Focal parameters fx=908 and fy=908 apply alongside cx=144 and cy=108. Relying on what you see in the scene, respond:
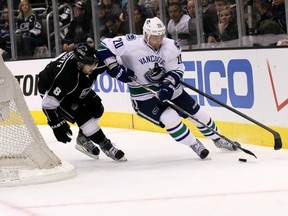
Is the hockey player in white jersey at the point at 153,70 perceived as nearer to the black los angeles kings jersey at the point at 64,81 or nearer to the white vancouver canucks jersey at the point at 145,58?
the white vancouver canucks jersey at the point at 145,58

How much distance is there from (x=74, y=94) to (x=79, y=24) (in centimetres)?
372

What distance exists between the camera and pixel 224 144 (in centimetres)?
679

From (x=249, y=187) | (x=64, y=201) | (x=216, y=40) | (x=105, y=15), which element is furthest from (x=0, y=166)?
(x=105, y=15)

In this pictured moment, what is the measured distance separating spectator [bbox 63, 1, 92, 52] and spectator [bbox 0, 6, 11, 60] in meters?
1.07

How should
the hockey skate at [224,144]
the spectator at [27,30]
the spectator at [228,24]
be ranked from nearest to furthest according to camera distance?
the hockey skate at [224,144] → the spectator at [228,24] → the spectator at [27,30]

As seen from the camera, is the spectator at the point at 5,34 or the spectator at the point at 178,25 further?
the spectator at the point at 5,34

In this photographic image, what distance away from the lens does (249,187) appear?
5.09m

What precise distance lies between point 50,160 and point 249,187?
1392 mm

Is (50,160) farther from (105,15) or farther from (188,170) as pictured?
(105,15)

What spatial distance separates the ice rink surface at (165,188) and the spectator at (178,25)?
1.60m

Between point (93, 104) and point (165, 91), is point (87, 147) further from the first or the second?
point (165, 91)

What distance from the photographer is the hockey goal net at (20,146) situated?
565cm

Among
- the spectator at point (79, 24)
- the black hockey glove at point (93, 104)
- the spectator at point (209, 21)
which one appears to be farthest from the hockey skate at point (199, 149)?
the spectator at point (79, 24)

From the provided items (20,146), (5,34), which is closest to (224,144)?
(20,146)
